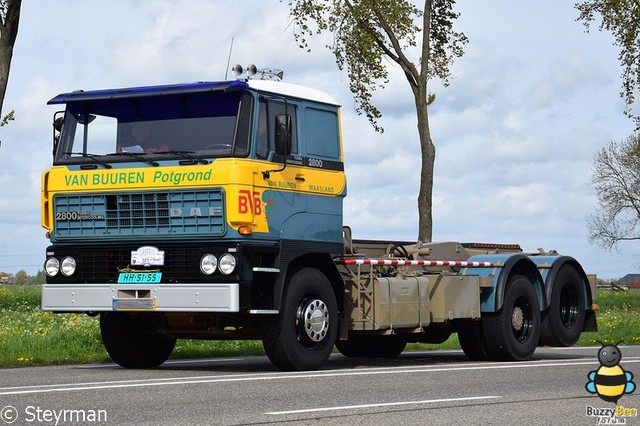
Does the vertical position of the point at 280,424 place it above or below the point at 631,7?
below

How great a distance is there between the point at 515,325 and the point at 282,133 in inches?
206

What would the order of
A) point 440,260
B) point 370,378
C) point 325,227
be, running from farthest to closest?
point 440,260 → point 325,227 → point 370,378

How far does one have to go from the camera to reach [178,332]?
48.3 ft

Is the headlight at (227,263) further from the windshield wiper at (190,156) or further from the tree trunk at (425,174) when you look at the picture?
the tree trunk at (425,174)

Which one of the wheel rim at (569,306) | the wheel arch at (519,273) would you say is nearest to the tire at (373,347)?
the wheel arch at (519,273)

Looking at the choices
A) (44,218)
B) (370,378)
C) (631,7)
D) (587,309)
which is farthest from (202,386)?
(631,7)

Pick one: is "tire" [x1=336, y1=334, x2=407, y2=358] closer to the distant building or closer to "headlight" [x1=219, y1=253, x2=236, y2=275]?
"headlight" [x1=219, y1=253, x2=236, y2=275]

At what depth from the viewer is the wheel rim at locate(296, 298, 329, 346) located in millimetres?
14258

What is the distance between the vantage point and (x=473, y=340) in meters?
17.2

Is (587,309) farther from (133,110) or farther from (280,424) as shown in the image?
(280,424)

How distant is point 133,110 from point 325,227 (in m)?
2.66

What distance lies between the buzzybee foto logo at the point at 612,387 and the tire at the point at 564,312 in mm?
7371

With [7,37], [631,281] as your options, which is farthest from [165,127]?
[631,281]

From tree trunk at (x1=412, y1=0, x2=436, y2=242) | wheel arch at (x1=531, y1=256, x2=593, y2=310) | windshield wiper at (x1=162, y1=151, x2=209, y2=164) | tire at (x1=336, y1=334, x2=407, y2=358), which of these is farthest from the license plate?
tree trunk at (x1=412, y1=0, x2=436, y2=242)
